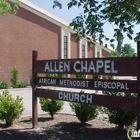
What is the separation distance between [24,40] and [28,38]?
55 cm

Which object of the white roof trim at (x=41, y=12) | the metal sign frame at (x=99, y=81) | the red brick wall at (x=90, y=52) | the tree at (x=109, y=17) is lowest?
the metal sign frame at (x=99, y=81)

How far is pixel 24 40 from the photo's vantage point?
26.3 metres

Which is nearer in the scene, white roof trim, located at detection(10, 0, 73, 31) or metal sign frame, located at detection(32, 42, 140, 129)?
metal sign frame, located at detection(32, 42, 140, 129)

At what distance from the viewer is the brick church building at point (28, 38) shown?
24938mm

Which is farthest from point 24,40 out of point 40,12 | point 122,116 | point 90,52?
point 122,116

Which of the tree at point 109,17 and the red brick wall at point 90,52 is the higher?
the red brick wall at point 90,52

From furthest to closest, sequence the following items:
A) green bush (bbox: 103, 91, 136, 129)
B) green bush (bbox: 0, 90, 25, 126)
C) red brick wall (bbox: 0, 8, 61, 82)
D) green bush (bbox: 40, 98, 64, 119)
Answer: red brick wall (bbox: 0, 8, 61, 82)
green bush (bbox: 40, 98, 64, 119)
green bush (bbox: 0, 90, 25, 126)
green bush (bbox: 103, 91, 136, 129)

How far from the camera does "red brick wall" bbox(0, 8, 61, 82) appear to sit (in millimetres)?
24859

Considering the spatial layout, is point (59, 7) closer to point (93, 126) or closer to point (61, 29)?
point (93, 126)

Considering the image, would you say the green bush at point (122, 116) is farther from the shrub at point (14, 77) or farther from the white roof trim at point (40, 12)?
the white roof trim at point (40, 12)

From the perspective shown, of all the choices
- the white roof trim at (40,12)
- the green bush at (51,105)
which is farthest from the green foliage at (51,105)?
the white roof trim at (40,12)

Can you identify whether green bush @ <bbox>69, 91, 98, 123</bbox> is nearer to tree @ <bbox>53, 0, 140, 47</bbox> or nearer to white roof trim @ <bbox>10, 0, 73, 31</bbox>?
tree @ <bbox>53, 0, 140, 47</bbox>

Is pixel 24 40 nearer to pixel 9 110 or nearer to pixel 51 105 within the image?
pixel 51 105

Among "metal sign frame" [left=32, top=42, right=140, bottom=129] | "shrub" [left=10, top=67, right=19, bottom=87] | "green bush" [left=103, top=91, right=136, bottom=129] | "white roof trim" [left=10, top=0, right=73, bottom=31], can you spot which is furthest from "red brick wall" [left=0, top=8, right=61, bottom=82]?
"green bush" [left=103, top=91, right=136, bottom=129]
